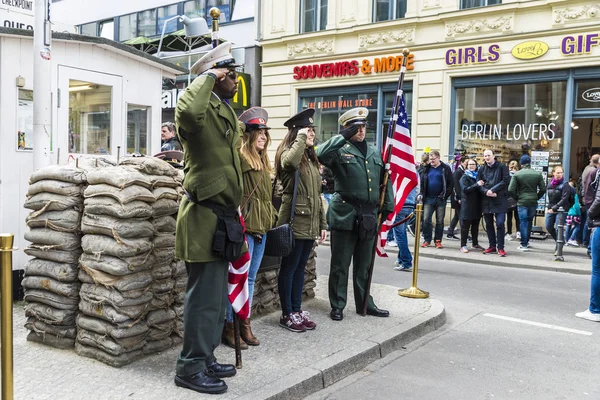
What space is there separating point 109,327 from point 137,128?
12.3ft

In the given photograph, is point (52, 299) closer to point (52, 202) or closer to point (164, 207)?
point (52, 202)

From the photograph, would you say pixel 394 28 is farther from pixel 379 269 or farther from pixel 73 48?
pixel 73 48

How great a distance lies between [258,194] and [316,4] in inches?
592

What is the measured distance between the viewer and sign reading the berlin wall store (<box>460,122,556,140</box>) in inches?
562

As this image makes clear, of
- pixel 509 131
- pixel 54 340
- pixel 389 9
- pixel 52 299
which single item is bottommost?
pixel 54 340

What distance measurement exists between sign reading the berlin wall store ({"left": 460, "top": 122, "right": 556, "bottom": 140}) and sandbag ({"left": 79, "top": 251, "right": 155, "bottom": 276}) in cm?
1253

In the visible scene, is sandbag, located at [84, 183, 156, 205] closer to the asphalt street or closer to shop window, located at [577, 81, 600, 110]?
the asphalt street

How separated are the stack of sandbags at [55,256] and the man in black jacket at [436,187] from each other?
332 inches

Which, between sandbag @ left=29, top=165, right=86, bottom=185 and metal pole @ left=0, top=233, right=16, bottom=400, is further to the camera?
sandbag @ left=29, top=165, right=86, bottom=185

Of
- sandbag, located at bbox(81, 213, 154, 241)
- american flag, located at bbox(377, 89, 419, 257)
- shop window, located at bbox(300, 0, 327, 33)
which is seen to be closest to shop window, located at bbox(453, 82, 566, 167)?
shop window, located at bbox(300, 0, 327, 33)

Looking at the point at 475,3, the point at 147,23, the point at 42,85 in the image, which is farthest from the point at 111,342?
the point at 147,23

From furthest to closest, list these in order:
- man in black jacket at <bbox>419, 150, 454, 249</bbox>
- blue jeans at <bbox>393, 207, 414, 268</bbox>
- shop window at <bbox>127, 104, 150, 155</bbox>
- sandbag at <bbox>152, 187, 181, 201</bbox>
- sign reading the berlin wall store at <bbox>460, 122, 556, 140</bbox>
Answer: sign reading the berlin wall store at <bbox>460, 122, 556, 140</bbox>, man in black jacket at <bbox>419, 150, 454, 249</bbox>, blue jeans at <bbox>393, 207, 414, 268</bbox>, shop window at <bbox>127, 104, 150, 155</bbox>, sandbag at <bbox>152, 187, 181, 201</bbox>

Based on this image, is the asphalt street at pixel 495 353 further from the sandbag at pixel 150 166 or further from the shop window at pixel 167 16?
the shop window at pixel 167 16

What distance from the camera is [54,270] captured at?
4500 millimetres
